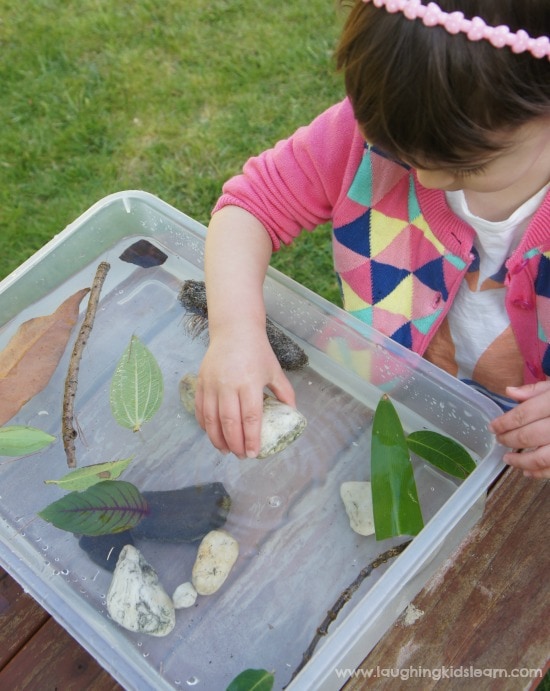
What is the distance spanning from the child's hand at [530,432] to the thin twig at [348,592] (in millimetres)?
148

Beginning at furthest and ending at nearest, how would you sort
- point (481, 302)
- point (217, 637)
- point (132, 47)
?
point (132, 47) → point (481, 302) → point (217, 637)

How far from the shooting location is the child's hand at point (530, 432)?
728mm

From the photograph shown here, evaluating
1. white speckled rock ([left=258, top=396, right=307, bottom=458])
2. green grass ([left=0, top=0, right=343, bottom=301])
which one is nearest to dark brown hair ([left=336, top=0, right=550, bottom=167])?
white speckled rock ([left=258, top=396, right=307, bottom=458])

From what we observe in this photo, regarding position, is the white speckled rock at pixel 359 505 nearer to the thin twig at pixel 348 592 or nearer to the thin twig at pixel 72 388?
the thin twig at pixel 348 592

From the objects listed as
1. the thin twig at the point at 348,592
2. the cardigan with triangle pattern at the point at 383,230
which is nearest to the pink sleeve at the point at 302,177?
the cardigan with triangle pattern at the point at 383,230

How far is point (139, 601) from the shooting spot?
752 mm

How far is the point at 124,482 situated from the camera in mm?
840

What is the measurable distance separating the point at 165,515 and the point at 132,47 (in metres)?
1.43

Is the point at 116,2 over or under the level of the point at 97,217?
under

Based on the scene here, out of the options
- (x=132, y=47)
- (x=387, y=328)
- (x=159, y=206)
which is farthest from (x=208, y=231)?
(x=132, y=47)

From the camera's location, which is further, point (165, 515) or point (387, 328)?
point (387, 328)

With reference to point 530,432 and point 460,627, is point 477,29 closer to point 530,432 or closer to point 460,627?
point 530,432

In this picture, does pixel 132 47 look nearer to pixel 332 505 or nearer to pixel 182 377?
pixel 182 377

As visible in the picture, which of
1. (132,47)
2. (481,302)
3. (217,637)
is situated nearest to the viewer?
(217,637)
